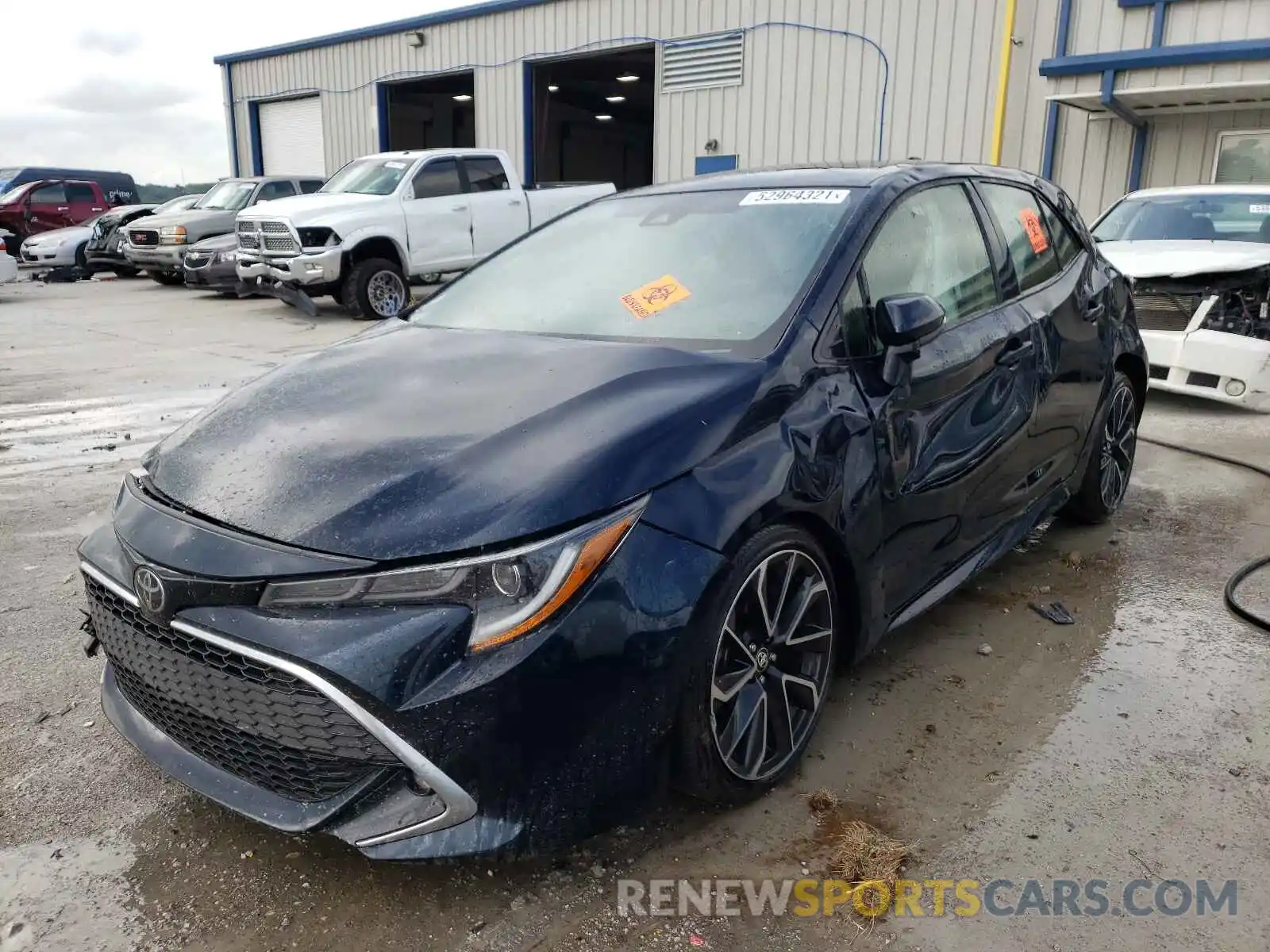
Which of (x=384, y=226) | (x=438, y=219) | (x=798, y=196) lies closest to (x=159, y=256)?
(x=384, y=226)

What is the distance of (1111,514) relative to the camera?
4.77m

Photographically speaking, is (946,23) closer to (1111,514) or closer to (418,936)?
(1111,514)

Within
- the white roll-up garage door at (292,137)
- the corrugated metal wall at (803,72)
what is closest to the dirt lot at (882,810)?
the corrugated metal wall at (803,72)

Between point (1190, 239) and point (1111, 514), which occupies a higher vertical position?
point (1190, 239)

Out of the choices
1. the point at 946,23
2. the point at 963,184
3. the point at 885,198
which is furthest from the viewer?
the point at 946,23

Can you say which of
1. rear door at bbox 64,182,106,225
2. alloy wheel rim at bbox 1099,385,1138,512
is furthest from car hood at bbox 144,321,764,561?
rear door at bbox 64,182,106,225

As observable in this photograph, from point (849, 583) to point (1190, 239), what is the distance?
7.27 meters

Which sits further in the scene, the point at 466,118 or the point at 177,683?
the point at 466,118

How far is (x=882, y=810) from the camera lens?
2572 mm

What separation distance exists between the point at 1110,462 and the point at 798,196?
7.56 feet

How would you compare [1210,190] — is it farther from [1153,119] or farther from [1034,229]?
[1034,229]

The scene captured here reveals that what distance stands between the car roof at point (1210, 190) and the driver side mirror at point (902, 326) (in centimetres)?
730

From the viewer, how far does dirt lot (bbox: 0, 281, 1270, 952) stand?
2150 millimetres

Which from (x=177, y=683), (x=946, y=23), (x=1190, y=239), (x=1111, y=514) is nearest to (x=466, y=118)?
(x=946, y=23)
